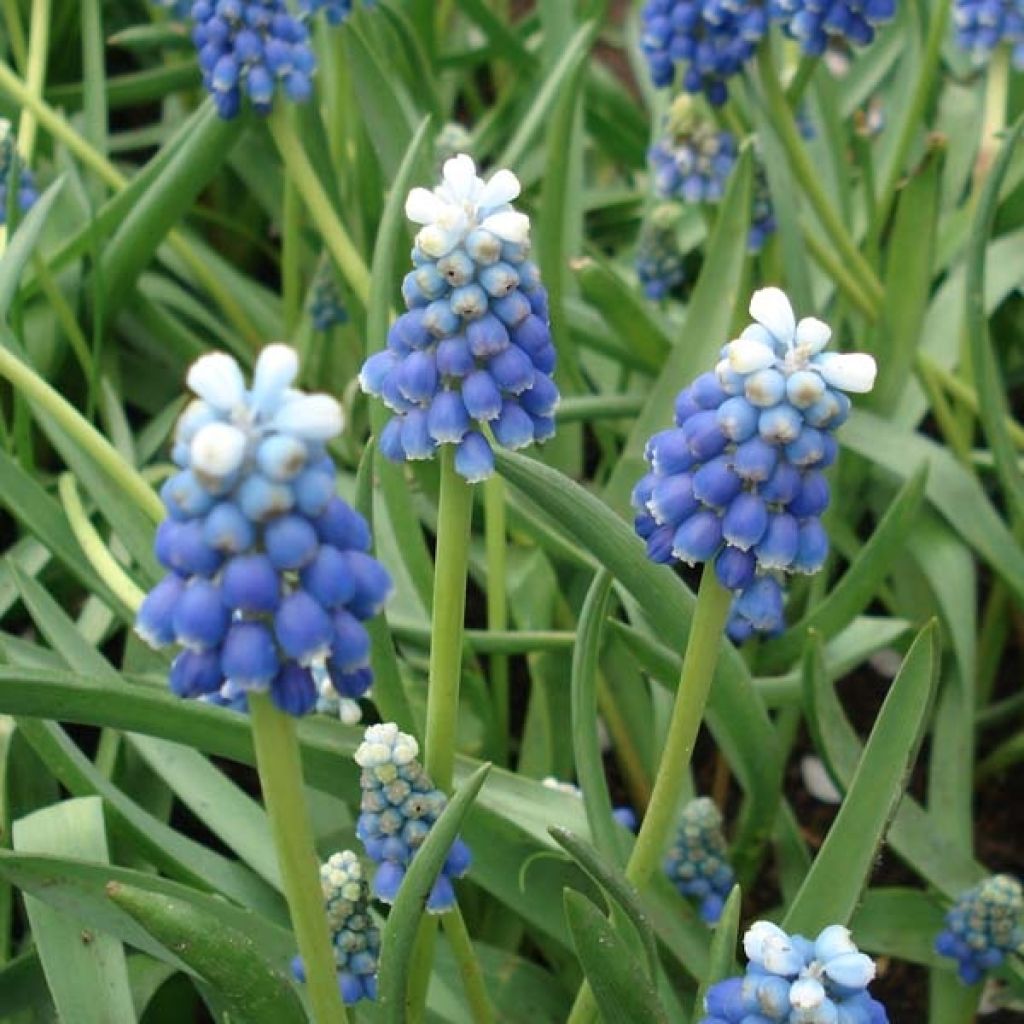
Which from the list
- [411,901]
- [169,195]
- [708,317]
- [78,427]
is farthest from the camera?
[169,195]

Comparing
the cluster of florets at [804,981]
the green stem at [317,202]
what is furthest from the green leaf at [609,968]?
the green stem at [317,202]

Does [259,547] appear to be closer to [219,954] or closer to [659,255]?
[219,954]

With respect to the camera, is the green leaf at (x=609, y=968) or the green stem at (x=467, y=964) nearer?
the green leaf at (x=609, y=968)

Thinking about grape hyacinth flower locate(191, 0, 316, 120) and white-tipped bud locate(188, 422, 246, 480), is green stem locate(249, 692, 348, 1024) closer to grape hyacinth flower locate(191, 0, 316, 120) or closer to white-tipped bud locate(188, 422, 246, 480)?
white-tipped bud locate(188, 422, 246, 480)

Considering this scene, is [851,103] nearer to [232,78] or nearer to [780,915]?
[232,78]

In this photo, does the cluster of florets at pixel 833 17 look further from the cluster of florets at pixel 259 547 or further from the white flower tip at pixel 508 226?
the cluster of florets at pixel 259 547

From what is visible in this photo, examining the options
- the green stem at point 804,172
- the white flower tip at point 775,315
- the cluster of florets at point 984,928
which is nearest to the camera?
the white flower tip at point 775,315

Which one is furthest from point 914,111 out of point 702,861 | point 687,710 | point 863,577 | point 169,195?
point 687,710
